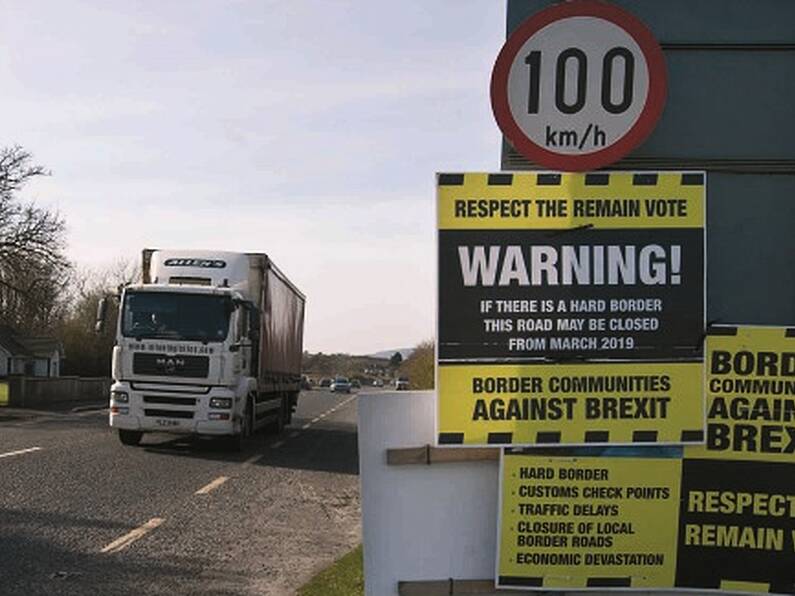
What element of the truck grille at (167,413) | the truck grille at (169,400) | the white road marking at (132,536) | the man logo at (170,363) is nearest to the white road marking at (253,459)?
the truck grille at (167,413)

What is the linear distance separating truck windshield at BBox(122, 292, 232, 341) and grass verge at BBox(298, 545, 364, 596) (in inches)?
412

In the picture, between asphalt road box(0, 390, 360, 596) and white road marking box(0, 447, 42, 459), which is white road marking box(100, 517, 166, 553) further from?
white road marking box(0, 447, 42, 459)

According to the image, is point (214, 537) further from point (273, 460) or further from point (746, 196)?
point (273, 460)

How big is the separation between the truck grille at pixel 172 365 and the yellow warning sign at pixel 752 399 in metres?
15.1

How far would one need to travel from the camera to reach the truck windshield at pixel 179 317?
739 inches

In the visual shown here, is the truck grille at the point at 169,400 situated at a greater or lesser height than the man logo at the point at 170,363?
lesser

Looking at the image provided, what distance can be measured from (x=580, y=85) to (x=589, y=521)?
1.87 metres

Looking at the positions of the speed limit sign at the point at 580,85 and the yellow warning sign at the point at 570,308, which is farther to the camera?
the speed limit sign at the point at 580,85

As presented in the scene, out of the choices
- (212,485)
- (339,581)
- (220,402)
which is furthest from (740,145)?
(220,402)

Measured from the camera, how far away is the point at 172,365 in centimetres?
1878

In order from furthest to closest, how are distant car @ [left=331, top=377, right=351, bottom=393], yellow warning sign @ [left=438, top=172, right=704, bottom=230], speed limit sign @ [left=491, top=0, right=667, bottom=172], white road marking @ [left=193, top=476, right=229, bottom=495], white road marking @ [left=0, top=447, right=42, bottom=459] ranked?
distant car @ [left=331, top=377, right=351, bottom=393], white road marking @ [left=0, top=447, right=42, bottom=459], white road marking @ [left=193, top=476, right=229, bottom=495], speed limit sign @ [left=491, top=0, right=667, bottom=172], yellow warning sign @ [left=438, top=172, right=704, bottom=230]

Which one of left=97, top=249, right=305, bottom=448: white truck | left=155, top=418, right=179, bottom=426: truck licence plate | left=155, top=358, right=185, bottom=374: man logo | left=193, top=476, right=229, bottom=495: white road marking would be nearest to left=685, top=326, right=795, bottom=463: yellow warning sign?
left=193, top=476, right=229, bottom=495: white road marking

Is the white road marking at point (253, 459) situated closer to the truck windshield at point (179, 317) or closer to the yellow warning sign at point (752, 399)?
the truck windshield at point (179, 317)

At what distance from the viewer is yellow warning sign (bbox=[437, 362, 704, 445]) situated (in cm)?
426
